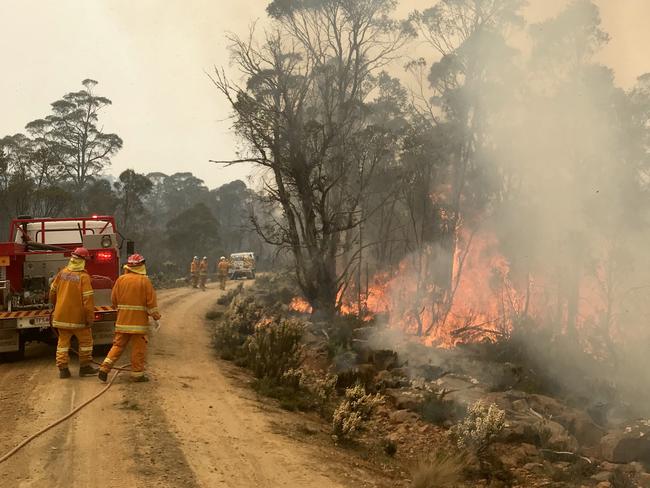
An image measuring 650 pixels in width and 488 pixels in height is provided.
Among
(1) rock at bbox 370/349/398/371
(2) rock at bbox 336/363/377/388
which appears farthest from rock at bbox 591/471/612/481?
(1) rock at bbox 370/349/398/371

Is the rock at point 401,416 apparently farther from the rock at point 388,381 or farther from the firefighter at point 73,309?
the firefighter at point 73,309

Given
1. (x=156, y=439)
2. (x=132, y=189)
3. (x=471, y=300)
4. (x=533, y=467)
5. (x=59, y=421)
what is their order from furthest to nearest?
(x=132, y=189) → (x=471, y=300) → (x=533, y=467) → (x=59, y=421) → (x=156, y=439)

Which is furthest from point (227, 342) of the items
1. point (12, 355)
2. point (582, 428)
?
point (582, 428)

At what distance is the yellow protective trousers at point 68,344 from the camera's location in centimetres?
763

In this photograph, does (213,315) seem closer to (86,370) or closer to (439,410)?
(86,370)

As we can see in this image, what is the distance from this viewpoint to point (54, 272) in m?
9.77

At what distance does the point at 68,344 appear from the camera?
25.5 ft

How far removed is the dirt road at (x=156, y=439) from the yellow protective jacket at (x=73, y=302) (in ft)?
2.81

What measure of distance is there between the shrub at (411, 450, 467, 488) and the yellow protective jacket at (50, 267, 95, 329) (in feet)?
16.1

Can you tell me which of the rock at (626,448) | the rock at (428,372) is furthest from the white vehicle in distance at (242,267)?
the rock at (626,448)

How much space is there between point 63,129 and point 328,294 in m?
34.1

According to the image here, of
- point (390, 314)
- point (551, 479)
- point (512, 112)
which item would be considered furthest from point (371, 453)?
point (512, 112)

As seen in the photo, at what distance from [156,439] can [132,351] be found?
232 cm

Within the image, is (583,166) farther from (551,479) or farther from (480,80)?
(551,479)
